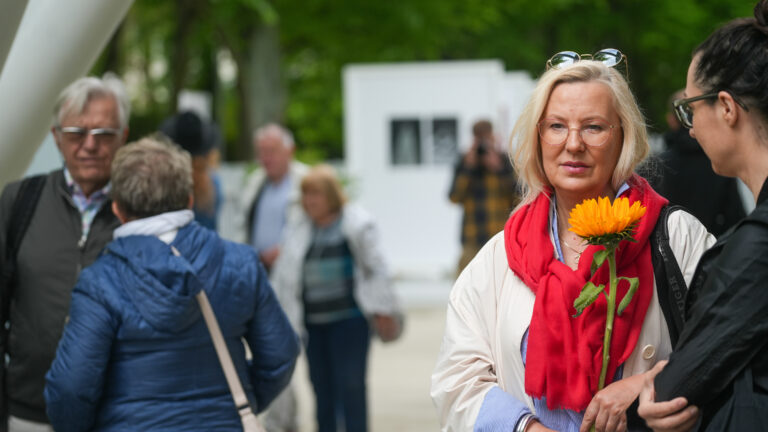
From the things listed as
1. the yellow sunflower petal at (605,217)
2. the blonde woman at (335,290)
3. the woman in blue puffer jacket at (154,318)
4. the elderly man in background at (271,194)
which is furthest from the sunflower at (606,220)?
the elderly man in background at (271,194)

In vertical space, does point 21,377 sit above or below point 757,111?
below

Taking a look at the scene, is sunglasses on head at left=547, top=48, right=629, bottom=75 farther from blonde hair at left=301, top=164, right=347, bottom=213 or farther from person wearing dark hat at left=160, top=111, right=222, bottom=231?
blonde hair at left=301, top=164, right=347, bottom=213

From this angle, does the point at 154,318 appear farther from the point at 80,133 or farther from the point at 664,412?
the point at 664,412

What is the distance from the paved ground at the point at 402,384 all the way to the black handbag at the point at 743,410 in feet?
19.0

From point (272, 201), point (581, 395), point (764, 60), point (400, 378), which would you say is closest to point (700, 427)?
point (581, 395)

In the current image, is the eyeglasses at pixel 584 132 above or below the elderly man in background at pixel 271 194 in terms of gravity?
above

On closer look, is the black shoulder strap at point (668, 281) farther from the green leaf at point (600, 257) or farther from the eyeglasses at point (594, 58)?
the eyeglasses at point (594, 58)

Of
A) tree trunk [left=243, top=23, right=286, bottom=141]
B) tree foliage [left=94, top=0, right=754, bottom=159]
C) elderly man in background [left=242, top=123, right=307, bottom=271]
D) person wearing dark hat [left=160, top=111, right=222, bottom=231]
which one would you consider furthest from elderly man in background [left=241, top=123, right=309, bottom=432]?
tree trunk [left=243, top=23, right=286, bottom=141]

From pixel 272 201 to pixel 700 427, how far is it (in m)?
6.12

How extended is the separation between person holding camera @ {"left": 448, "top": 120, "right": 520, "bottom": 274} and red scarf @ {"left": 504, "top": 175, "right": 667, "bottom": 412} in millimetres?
7955

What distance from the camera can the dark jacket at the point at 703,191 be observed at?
688cm

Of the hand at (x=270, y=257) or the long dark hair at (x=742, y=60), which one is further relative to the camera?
the hand at (x=270, y=257)

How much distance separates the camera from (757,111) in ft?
8.27

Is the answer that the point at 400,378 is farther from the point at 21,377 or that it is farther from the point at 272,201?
the point at 21,377
